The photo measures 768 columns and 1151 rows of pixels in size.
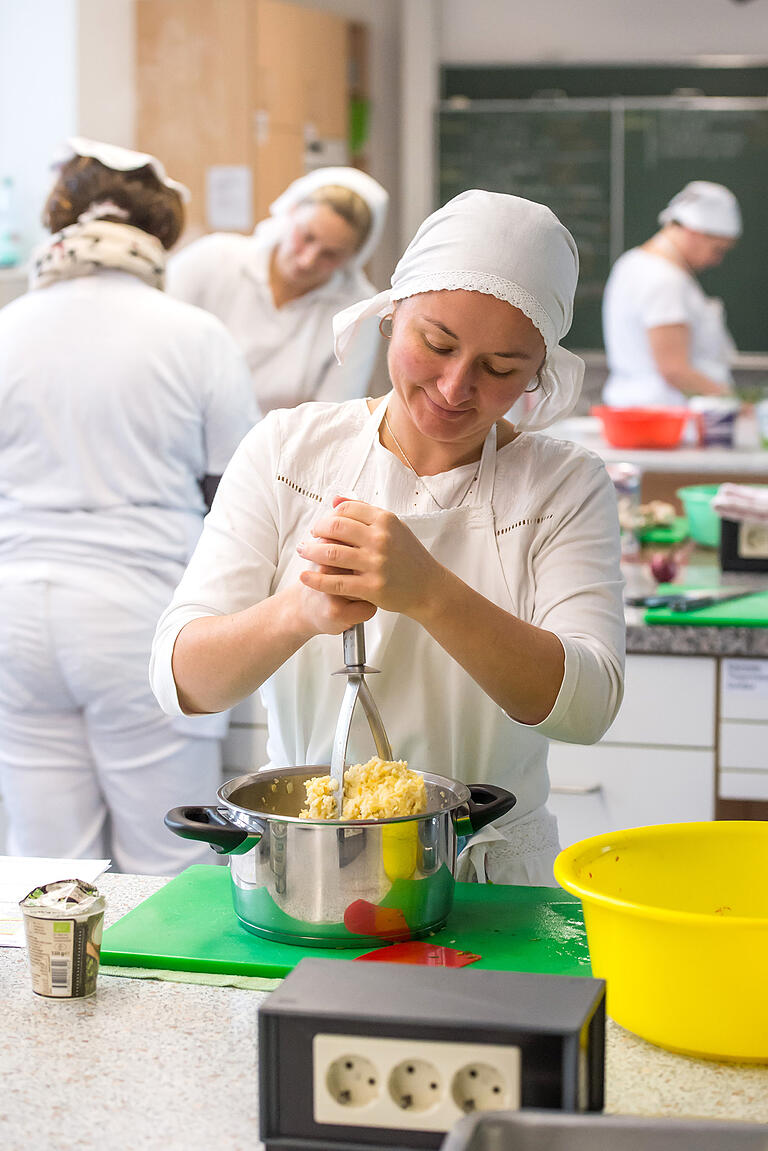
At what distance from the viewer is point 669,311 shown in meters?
4.90

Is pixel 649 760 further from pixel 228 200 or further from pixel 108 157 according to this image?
pixel 228 200

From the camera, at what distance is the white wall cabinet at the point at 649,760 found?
2.48 metres

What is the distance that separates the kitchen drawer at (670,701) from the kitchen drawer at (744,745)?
0.09 feet

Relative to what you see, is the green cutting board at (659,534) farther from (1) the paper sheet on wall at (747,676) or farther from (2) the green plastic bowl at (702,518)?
(1) the paper sheet on wall at (747,676)

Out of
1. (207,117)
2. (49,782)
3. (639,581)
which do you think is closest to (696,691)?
(639,581)

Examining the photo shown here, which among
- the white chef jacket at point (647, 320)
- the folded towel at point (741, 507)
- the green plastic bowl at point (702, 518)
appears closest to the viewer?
the folded towel at point (741, 507)

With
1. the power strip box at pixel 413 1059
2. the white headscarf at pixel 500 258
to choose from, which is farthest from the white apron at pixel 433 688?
the power strip box at pixel 413 1059

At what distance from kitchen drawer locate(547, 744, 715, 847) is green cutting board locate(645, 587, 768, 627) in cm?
25

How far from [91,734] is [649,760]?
3.47 feet

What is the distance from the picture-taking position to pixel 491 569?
1519 millimetres

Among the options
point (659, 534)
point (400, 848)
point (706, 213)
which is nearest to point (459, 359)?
point (400, 848)

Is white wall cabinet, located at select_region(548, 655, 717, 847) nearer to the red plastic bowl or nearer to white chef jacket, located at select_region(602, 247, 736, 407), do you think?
the red plastic bowl

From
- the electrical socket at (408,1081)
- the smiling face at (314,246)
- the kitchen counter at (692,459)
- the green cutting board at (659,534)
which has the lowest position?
the electrical socket at (408,1081)

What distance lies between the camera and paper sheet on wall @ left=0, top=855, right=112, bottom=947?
1289 millimetres
